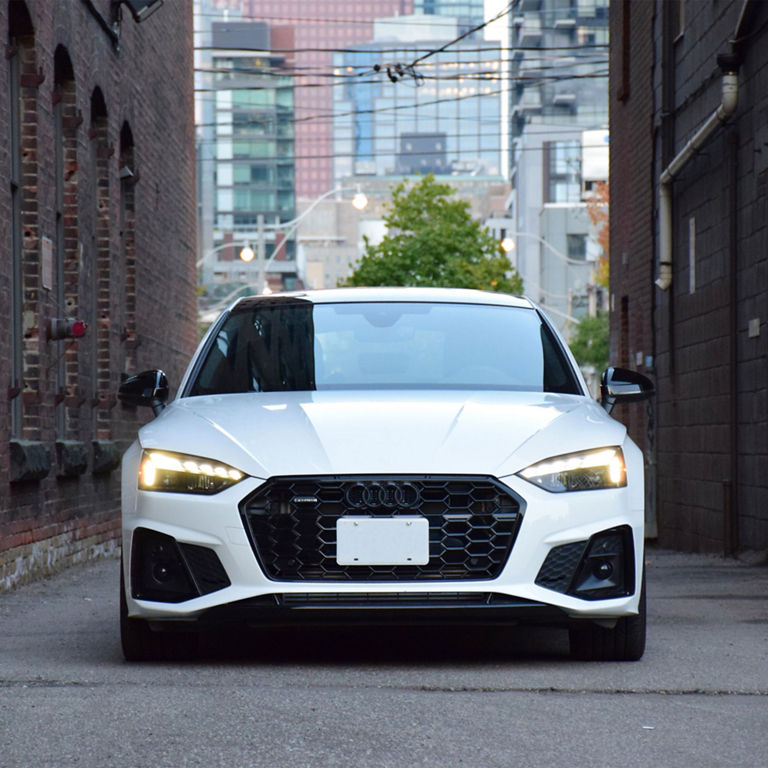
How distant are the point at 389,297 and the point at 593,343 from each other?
61690mm

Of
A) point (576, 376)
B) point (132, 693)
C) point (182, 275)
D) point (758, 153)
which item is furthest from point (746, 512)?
point (182, 275)

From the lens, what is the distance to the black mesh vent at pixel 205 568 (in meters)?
6.12

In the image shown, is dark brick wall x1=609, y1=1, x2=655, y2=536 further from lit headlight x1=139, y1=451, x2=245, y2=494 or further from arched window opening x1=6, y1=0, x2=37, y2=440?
lit headlight x1=139, y1=451, x2=245, y2=494

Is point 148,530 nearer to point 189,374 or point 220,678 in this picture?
point 220,678

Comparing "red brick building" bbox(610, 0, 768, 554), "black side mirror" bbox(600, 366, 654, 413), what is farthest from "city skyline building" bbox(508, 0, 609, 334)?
"black side mirror" bbox(600, 366, 654, 413)

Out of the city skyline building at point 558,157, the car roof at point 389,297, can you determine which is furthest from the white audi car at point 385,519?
the city skyline building at point 558,157

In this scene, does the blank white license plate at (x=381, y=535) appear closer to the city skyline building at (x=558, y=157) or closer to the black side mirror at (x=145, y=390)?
the black side mirror at (x=145, y=390)

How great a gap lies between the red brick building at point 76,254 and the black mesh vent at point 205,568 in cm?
460

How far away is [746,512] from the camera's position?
13.8 metres

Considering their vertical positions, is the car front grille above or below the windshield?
below

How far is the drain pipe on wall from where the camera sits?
541 inches

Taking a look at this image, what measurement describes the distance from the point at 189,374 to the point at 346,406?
1.15 meters

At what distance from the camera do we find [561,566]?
6.17 metres

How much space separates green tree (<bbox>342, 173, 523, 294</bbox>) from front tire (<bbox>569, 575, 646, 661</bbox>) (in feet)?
157
